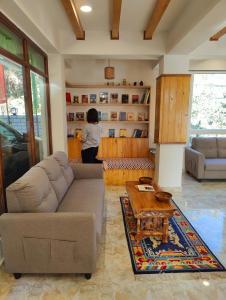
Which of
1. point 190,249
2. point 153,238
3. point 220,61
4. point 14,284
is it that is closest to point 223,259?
point 190,249

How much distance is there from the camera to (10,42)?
221cm

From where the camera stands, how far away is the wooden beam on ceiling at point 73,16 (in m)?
2.34

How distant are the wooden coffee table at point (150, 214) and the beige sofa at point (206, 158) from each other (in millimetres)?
2137

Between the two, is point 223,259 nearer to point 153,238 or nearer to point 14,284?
point 153,238

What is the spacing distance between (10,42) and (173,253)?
2818 mm

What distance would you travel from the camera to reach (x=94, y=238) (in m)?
1.69

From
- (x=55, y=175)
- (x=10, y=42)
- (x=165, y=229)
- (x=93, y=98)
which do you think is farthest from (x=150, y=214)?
(x=93, y=98)

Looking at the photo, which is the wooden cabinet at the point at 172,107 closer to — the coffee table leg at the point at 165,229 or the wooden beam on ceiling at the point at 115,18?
the wooden beam on ceiling at the point at 115,18

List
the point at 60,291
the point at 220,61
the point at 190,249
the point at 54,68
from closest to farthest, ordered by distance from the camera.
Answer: the point at 60,291
the point at 190,249
the point at 54,68
the point at 220,61

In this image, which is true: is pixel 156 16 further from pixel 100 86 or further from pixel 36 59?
pixel 100 86

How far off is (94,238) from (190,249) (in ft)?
3.73

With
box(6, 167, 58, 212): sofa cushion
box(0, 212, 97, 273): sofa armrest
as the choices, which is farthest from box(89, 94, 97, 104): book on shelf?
box(0, 212, 97, 273): sofa armrest

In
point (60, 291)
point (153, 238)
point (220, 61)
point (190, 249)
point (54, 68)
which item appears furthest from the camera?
point (220, 61)

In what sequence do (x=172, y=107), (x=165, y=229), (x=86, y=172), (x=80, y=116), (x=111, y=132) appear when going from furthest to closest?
(x=111, y=132) → (x=80, y=116) → (x=172, y=107) → (x=86, y=172) → (x=165, y=229)
